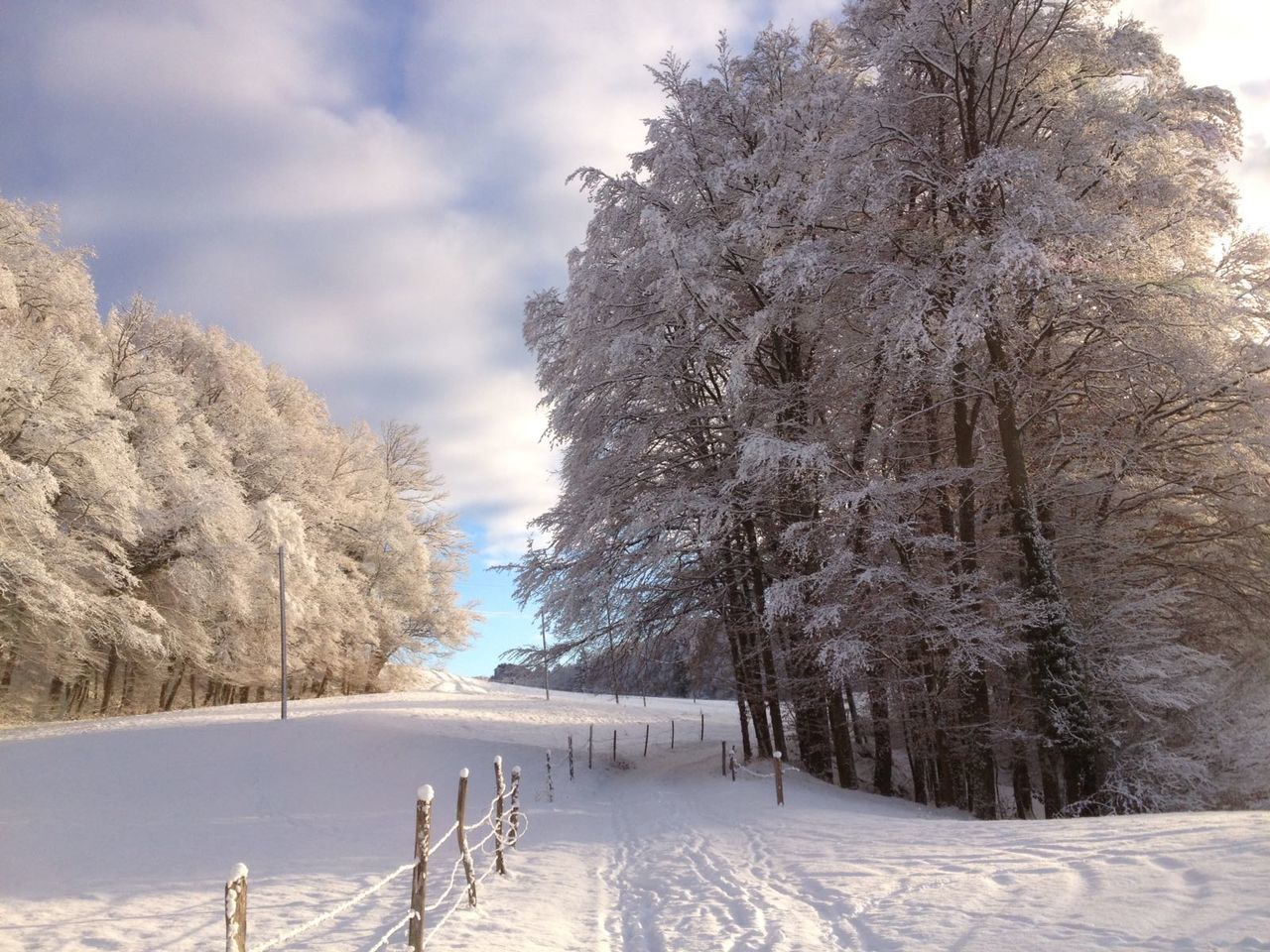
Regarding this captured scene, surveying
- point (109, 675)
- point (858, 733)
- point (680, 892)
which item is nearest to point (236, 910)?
point (680, 892)

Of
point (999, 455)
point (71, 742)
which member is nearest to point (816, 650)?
point (999, 455)

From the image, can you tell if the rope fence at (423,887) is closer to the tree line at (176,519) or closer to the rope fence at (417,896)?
the rope fence at (417,896)

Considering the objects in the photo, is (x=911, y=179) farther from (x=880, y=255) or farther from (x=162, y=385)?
(x=162, y=385)

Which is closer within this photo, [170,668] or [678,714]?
[170,668]

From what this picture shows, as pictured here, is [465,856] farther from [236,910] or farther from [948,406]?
[948,406]

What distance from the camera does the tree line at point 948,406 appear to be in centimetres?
1073

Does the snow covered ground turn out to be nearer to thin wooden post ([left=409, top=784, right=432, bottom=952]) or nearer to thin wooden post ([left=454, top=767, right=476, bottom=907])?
thin wooden post ([left=454, top=767, right=476, bottom=907])

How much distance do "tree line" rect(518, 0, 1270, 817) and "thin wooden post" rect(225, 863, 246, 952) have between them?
324 inches

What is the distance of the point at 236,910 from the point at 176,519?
21.3 metres

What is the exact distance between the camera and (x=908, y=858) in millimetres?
7480

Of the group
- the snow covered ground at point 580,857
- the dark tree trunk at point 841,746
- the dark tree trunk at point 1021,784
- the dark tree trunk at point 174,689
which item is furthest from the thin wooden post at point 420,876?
the dark tree trunk at point 174,689

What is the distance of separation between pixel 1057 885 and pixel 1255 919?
4.78ft

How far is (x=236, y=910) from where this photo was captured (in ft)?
12.0

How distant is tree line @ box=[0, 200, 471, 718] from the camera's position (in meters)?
18.5
